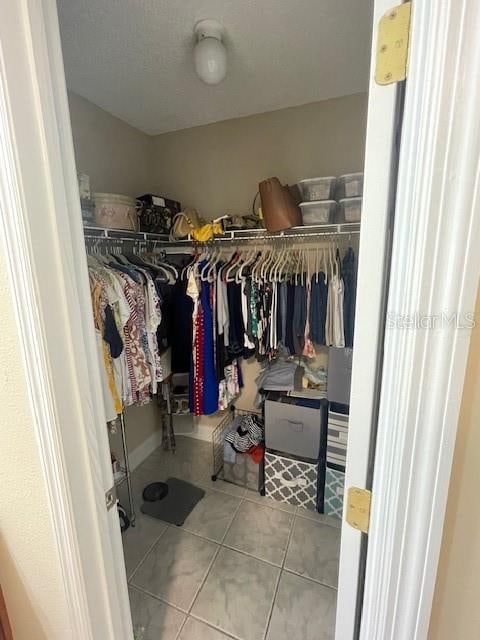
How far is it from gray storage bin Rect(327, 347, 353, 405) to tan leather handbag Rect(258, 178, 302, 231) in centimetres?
79

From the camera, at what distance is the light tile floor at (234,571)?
1.35 m

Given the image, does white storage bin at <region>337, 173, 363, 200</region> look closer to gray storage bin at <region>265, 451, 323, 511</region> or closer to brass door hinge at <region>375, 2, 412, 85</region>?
brass door hinge at <region>375, 2, 412, 85</region>

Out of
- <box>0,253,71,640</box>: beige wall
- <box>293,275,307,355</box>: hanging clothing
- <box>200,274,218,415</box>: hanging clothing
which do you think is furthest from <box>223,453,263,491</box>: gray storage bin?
<box>0,253,71,640</box>: beige wall

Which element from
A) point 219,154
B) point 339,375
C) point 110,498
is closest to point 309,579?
point 339,375

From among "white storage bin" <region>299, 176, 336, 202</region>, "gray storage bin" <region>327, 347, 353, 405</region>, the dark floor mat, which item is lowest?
the dark floor mat

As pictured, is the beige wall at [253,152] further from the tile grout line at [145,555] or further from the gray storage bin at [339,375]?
the tile grout line at [145,555]

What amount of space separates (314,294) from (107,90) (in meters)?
1.67

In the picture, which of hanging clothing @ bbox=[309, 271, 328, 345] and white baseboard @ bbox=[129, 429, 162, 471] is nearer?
hanging clothing @ bbox=[309, 271, 328, 345]

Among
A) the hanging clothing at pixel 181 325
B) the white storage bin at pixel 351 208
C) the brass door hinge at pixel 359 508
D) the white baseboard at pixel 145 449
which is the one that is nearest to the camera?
the brass door hinge at pixel 359 508

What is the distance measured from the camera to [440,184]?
0.42 meters

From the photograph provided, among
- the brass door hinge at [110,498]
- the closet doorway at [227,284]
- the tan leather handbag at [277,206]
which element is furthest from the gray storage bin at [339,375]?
the brass door hinge at [110,498]

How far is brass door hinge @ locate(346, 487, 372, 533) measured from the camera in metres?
0.59

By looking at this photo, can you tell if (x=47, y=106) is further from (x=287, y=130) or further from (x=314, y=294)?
(x=287, y=130)

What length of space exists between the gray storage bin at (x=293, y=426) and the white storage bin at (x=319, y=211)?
3.58ft
